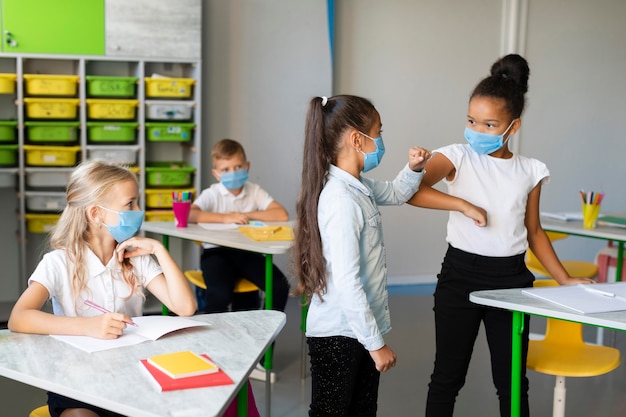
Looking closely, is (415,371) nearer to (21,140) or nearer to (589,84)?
(21,140)

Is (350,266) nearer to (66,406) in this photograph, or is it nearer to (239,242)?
(66,406)

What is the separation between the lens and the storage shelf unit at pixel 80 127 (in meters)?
4.38

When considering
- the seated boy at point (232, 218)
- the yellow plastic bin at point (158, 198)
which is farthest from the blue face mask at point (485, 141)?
the yellow plastic bin at point (158, 198)

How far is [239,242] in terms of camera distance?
3080 millimetres

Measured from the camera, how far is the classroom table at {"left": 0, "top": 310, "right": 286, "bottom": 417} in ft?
4.80

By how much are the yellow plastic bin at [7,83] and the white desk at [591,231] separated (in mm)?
2903

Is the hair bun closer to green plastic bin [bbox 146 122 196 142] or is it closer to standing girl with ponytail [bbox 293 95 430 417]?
standing girl with ponytail [bbox 293 95 430 417]

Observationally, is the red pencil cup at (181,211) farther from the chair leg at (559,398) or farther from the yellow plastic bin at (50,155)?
the chair leg at (559,398)

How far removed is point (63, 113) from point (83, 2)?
62cm

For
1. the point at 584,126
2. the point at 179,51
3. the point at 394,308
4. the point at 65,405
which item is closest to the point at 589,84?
the point at 584,126

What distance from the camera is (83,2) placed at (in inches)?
171

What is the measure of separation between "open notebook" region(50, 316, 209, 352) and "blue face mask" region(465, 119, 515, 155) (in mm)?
1029

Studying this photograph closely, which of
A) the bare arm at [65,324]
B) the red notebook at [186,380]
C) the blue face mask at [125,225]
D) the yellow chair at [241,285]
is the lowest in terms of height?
the yellow chair at [241,285]

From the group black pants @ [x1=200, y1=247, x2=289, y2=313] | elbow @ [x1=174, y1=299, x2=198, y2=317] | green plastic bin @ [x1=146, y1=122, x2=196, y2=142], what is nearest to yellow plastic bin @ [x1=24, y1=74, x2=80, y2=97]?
green plastic bin @ [x1=146, y1=122, x2=196, y2=142]
